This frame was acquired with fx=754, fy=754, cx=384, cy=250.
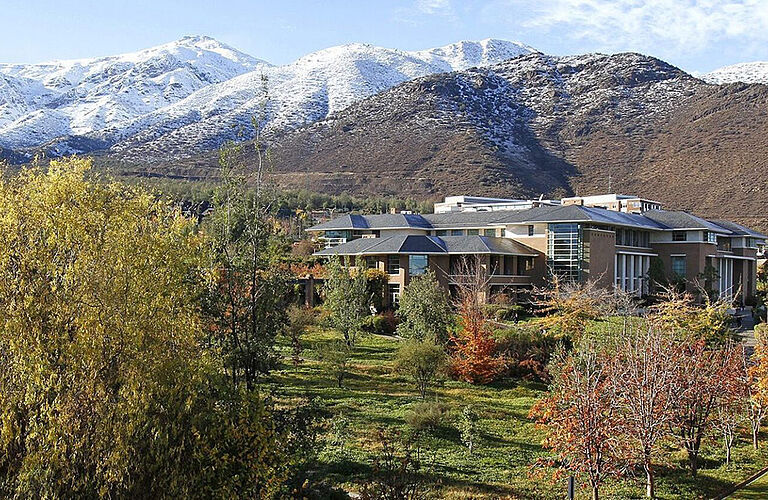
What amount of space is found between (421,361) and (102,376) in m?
13.1

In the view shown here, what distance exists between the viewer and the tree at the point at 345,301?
93.1ft

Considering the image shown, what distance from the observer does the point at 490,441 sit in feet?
59.8

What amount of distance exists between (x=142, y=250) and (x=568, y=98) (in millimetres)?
134544

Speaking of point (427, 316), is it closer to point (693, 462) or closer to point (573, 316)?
point (573, 316)

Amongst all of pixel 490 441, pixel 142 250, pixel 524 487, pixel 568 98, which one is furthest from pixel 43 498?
pixel 568 98

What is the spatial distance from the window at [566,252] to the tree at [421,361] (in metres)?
22.9

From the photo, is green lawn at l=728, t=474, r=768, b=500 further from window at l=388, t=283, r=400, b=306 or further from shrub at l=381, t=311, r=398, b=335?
window at l=388, t=283, r=400, b=306

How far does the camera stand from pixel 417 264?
4169 centimetres

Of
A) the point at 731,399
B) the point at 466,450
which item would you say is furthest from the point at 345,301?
the point at 731,399

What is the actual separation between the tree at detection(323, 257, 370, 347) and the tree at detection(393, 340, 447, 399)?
6075mm

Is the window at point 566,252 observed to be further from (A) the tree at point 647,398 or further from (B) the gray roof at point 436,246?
(A) the tree at point 647,398

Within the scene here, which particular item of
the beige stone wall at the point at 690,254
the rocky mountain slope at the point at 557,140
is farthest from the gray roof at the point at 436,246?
the rocky mountain slope at the point at 557,140

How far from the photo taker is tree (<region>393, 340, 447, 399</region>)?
21625 millimetres

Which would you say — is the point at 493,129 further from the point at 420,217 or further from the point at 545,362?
the point at 545,362
